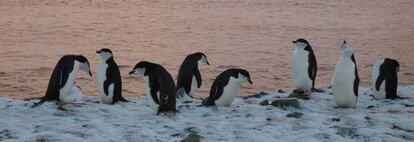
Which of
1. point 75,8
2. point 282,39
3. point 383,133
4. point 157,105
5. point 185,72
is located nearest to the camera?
point 383,133

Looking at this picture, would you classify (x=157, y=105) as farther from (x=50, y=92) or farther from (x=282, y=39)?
(x=282, y=39)

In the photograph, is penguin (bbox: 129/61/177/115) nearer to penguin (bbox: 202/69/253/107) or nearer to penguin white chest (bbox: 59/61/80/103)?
penguin (bbox: 202/69/253/107)

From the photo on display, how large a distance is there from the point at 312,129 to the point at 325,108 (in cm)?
215

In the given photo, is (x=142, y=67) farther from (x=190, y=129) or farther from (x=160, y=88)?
(x=190, y=129)

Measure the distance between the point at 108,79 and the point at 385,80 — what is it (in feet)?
18.0

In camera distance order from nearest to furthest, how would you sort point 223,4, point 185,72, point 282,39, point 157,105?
point 157,105 → point 185,72 → point 282,39 → point 223,4

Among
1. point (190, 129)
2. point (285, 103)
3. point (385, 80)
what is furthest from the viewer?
point (385, 80)

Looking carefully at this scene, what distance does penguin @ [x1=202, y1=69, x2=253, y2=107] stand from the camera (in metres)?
11.7

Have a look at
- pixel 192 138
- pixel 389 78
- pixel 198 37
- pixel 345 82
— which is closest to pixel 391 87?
pixel 389 78

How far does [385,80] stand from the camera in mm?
12719

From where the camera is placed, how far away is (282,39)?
32438mm

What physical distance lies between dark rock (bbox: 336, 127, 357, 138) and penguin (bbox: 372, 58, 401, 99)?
11.0 feet

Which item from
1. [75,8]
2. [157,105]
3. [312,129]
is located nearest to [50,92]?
[157,105]

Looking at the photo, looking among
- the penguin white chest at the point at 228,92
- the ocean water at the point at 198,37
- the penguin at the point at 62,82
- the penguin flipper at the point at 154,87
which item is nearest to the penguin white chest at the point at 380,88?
the penguin white chest at the point at 228,92
